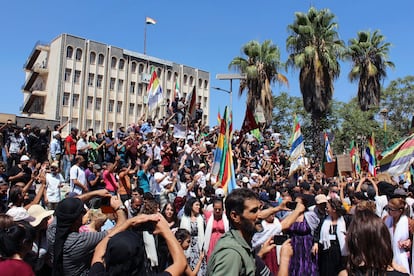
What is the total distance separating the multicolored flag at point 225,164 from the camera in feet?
29.5

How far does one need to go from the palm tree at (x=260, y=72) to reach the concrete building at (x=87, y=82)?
21458 mm

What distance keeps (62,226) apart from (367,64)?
28.8 m

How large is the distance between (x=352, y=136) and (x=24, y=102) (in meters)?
40.5

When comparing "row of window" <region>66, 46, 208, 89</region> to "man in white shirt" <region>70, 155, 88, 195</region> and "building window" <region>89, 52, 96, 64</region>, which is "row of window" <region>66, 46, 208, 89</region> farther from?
"man in white shirt" <region>70, 155, 88, 195</region>

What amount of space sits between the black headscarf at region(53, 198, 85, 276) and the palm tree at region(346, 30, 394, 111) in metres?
28.4

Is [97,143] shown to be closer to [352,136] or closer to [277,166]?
[277,166]

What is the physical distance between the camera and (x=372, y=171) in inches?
580


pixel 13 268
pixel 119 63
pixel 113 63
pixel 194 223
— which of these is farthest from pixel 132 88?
pixel 13 268

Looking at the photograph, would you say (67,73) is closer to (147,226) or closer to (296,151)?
(296,151)

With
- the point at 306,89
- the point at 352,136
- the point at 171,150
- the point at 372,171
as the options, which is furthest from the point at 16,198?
the point at 352,136

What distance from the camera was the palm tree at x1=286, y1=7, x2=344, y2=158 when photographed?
22.9 metres

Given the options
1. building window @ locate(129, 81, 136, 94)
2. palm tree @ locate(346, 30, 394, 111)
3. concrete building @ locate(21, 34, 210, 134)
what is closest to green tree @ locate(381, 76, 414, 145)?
palm tree @ locate(346, 30, 394, 111)

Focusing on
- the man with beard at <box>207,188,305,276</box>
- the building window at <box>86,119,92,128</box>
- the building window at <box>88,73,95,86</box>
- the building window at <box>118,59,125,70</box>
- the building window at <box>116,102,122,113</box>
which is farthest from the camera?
the building window at <box>116,102,122,113</box>

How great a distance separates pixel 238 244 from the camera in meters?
2.55
